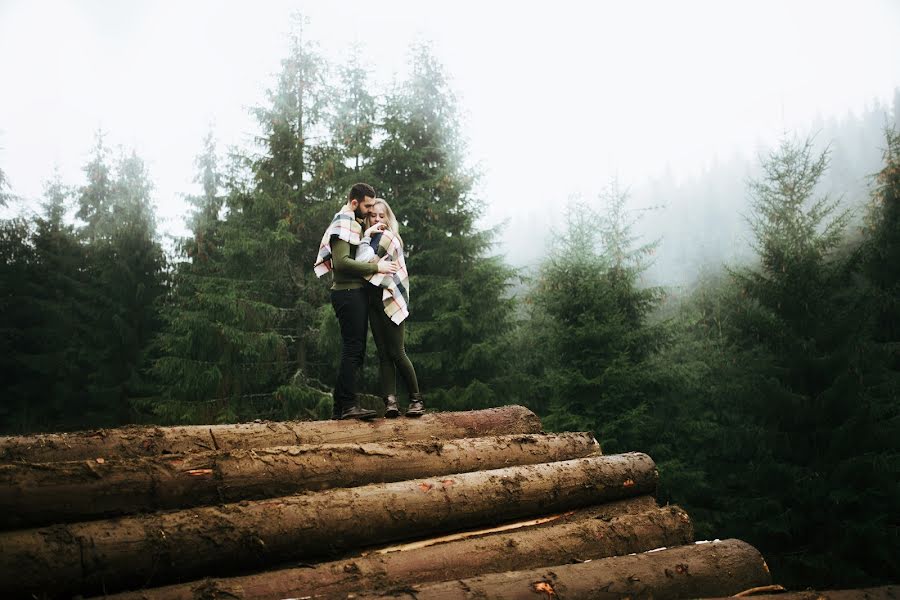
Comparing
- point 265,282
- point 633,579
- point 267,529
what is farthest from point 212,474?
point 265,282

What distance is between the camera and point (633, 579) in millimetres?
3316

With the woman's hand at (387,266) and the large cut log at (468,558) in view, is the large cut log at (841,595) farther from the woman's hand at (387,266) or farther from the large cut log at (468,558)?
the woman's hand at (387,266)

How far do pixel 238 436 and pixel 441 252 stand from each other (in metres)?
11.3

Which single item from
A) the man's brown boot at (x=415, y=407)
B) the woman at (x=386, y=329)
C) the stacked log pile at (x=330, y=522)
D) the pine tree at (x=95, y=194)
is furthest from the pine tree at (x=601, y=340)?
the pine tree at (x=95, y=194)

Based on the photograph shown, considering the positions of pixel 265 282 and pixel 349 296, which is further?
pixel 265 282

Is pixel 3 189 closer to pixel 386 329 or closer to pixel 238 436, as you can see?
pixel 386 329

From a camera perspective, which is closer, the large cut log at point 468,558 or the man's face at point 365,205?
the large cut log at point 468,558

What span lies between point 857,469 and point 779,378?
2395 mm

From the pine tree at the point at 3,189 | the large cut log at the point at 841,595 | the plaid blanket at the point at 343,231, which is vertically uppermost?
the pine tree at the point at 3,189

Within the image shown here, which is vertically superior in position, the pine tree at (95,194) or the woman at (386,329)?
the pine tree at (95,194)

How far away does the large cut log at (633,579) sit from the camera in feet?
9.64

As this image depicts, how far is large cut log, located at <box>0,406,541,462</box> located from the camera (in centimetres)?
366

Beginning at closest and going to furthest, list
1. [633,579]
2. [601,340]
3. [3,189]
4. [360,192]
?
[633,579]
[360,192]
[601,340]
[3,189]

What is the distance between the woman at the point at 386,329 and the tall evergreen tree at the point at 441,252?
869 centimetres
